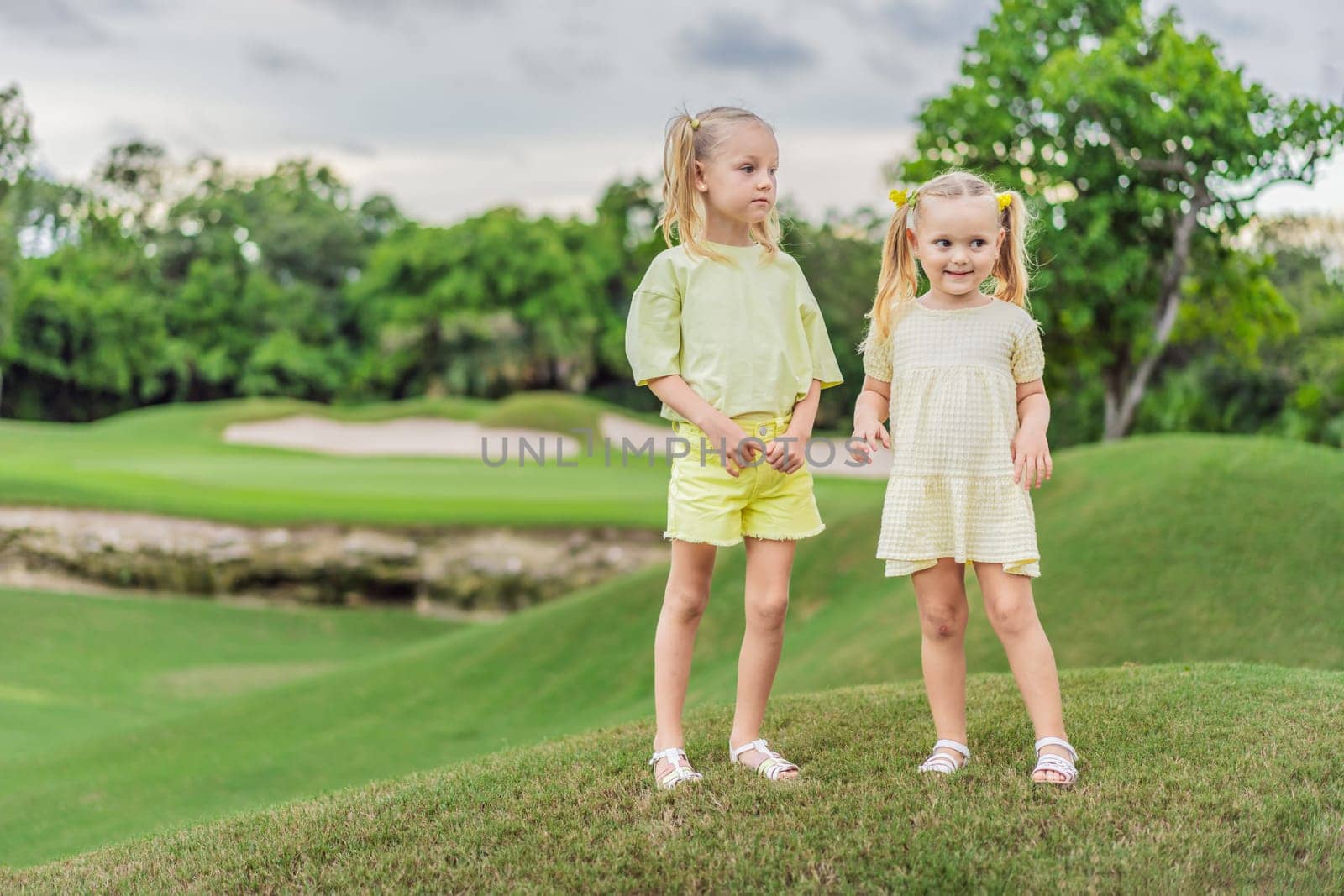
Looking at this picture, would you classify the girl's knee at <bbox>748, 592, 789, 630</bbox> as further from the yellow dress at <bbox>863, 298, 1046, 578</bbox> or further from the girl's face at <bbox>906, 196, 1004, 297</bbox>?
the girl's face at <bbox>906, 196, 1004, 297</bbox>

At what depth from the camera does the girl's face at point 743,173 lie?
10.2 ft

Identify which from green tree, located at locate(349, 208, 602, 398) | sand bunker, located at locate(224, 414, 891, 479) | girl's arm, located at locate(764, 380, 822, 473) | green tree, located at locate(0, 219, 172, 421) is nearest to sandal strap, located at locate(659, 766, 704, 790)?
girl's arm, located at locate(764, 380, 822, 473)

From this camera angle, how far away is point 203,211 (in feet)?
128

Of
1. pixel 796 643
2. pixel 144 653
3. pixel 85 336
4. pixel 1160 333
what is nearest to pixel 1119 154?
pixel 1160 333

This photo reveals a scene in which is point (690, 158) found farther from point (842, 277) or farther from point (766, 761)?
point (842, 277)

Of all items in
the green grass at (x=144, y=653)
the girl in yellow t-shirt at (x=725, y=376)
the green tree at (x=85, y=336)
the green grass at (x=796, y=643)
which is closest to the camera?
the girl in yellow t-shirt at (x=725, y=376)

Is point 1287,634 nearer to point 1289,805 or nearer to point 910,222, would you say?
point 1289,805

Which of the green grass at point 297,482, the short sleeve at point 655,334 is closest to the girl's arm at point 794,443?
the short sleeve at point 655,334

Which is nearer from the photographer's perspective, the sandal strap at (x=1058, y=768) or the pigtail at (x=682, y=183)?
the sandal strap at (x=1058, y=768)

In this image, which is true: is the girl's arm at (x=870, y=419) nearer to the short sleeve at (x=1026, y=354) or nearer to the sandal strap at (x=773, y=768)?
the short sleeve at (x=1026, y=354)

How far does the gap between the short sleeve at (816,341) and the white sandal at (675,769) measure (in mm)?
1099

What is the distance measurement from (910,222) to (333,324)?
121 feet

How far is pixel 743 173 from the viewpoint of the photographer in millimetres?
3123

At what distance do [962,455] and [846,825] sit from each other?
3.34 feet
